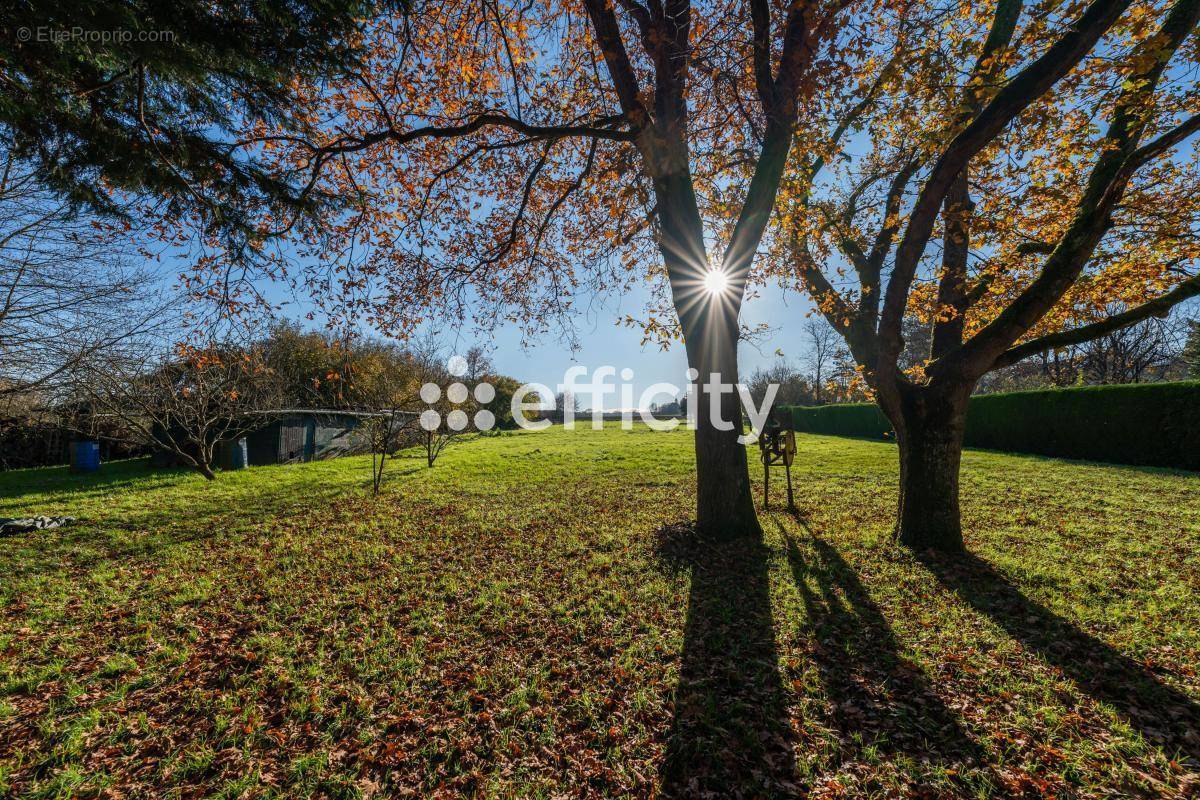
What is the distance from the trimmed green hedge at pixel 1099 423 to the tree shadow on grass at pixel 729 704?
15.7 meters

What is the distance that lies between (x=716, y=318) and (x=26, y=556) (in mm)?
10233

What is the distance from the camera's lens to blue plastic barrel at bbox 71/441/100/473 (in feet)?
43.8

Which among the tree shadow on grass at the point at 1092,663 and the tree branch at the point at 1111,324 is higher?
the tree branch at the point at 1111,324

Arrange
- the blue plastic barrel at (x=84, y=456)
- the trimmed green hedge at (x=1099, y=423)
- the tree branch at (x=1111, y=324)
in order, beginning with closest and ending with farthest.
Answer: the tree branch at (x=1111, y=324) → the trimmed green hedge at (x=1099, y=423) → the blue plastic barrel at (x=84, y=456)

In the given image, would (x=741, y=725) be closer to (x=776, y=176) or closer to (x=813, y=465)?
(x=776, y=176)

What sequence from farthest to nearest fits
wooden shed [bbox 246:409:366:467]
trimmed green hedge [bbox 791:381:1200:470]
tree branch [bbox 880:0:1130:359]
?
1. wooden shed [bbox 246:409:366:467]
2. trimmed green hedge [bbox 791:381:1200:470]
3. tree branch [bbox 880:0:1130:359]

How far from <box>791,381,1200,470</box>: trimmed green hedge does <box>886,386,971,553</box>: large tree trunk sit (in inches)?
504

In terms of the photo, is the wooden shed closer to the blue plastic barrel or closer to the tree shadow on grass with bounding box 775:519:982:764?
the blue plastic barrel

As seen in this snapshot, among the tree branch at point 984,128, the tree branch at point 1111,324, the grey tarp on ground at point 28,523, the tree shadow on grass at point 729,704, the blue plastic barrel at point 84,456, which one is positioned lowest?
the tree shadow on grass at point 729,704

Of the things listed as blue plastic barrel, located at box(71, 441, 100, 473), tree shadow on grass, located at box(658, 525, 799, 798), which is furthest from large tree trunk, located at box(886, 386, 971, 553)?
blue plastic barrel, located at box(71, 441, 100, 473)

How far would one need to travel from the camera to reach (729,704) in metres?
2.87

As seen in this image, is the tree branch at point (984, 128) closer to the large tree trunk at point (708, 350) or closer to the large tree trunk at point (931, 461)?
the large tree trunk at point (931, 461)

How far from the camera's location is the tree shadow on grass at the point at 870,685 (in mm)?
2518

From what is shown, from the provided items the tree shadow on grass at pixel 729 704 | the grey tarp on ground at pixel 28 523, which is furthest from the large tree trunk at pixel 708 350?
the grey tarp on ground at pixel 28 523
